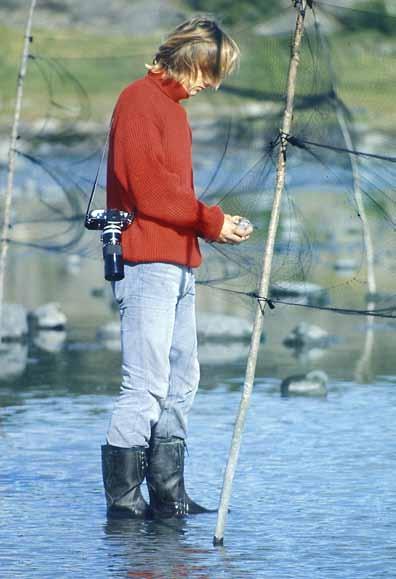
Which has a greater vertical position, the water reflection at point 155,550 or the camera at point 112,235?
the camera at point 112,235

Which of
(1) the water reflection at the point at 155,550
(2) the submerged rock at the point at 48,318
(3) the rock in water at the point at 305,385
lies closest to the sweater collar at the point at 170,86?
(1) the water reflection at the point at 155,550

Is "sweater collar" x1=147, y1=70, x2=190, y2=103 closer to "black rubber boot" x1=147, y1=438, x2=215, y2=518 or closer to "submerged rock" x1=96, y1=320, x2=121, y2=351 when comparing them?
"black rubber boot" x1=147, y1=438, x2=215, y2=518

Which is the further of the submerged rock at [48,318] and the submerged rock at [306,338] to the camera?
the submerged rock at [48,318]

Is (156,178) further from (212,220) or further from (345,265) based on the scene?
(345,265)

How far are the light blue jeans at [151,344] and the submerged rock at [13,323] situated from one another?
198 inches

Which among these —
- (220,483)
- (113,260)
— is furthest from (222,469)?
(113,260)

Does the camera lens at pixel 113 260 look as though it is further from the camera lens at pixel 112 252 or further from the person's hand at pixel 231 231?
the person's hand at pixel 231 231

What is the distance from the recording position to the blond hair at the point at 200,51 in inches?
232

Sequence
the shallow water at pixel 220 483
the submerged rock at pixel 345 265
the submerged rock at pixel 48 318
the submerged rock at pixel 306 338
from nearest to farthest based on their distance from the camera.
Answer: the shallow water at pixel 220 483 < the submerged rock at pixel 306 338 < the submerged rock at pixel 48 318 < the submerged rock at pixel 345 265

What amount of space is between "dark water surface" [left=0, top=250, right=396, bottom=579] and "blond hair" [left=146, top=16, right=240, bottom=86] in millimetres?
1580

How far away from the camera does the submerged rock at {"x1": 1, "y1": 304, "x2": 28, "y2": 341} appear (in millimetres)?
11195

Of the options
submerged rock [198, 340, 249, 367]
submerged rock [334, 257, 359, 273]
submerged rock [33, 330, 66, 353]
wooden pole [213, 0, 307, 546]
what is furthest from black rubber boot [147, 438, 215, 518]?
submerged rock [334, 257, 359, 273]

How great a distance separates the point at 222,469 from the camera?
699cm

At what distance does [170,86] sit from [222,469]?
5.72ft
